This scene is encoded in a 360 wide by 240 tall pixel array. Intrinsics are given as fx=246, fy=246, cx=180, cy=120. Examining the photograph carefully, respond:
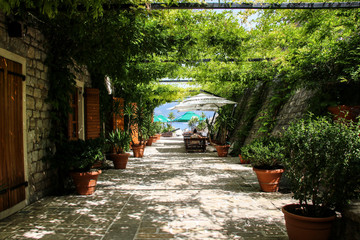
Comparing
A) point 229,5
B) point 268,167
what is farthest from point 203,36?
point 268,167

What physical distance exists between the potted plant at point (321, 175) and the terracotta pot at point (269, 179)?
4.79 ft

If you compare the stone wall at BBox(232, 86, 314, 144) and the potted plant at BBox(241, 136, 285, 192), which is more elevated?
the stone wall at BBox(232, 86, 314, 144)

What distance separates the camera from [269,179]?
13.4ft

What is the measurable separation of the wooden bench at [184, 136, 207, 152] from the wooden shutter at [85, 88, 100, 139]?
417 centimetres

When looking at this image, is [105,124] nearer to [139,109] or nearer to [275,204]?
[139,109]

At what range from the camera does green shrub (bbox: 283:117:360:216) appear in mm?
2270

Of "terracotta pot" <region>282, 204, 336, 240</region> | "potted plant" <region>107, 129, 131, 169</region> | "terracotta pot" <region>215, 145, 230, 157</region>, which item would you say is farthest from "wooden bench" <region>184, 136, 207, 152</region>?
"terracotta pot" <region>282, 204, 336, 240</region>

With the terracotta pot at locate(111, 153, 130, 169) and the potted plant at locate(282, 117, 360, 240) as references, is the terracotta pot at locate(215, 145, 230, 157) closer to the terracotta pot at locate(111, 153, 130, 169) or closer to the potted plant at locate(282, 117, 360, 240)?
the terracotta pot at locate(111, 153, 130, 169)

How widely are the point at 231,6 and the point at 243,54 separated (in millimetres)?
2876

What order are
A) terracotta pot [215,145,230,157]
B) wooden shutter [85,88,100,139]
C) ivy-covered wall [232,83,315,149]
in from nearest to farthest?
wooden shutter [85,88,100,139] → ivy-covered wall [232,83,315,149] → terracotta pot [215,145,230,157]

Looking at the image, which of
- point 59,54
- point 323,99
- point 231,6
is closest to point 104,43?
point 59,54

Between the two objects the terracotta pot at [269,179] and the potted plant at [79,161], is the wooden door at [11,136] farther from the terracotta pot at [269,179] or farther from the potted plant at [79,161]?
the terracotta pot at [269,179]

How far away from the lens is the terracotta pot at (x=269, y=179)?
13.3 ft

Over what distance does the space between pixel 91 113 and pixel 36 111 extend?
231 cm
